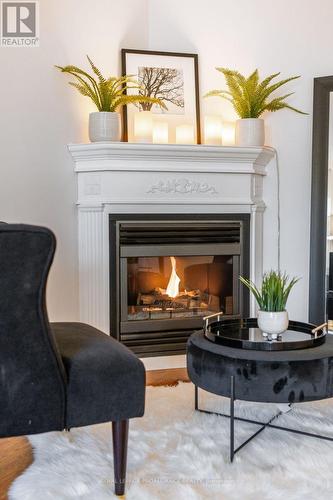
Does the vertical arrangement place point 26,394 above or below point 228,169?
below

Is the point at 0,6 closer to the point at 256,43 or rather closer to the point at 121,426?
the point at 256,43

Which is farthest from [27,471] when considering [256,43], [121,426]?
[256,43]

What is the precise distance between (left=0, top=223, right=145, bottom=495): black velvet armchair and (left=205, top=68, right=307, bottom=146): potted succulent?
2058 mm

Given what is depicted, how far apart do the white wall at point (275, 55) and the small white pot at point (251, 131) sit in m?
0.21

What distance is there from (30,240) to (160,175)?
1872mm

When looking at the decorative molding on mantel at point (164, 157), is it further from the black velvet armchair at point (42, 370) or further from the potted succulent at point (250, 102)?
the black velvet armchair at point (42, 370)

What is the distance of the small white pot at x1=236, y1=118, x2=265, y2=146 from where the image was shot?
3359 millimetres

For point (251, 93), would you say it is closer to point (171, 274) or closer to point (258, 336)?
point (171, 274)

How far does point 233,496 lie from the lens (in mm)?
1728

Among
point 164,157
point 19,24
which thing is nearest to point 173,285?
point 164,157

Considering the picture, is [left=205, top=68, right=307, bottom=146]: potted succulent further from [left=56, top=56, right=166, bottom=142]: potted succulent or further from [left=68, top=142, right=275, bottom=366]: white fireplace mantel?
[left=56, top=56, right=166, bottom=142]: potted succulent

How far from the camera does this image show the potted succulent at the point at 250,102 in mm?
3330

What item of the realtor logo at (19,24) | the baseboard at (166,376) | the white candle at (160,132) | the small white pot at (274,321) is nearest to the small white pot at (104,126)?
the white candle at (160,132)

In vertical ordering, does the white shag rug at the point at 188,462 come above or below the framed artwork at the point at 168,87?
below
